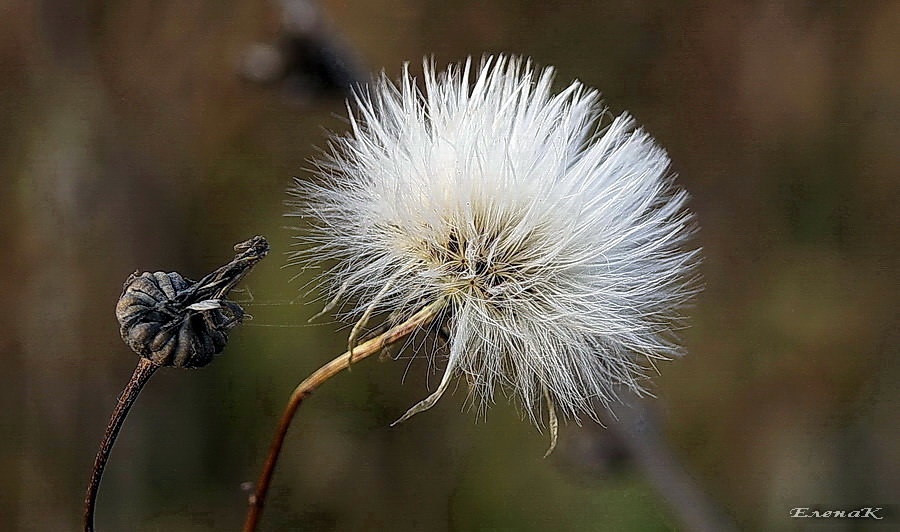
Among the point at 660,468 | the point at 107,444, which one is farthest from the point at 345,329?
the point at 107,444

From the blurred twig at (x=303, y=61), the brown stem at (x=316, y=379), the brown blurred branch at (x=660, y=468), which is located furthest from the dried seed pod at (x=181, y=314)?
the brown blurred branch at (x=660, y=468)

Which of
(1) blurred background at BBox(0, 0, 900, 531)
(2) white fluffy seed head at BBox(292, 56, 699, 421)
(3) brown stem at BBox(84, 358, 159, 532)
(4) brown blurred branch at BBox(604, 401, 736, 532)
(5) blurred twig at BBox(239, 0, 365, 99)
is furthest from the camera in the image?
(1) blurred background at BBox(0, 0, 900, 531)

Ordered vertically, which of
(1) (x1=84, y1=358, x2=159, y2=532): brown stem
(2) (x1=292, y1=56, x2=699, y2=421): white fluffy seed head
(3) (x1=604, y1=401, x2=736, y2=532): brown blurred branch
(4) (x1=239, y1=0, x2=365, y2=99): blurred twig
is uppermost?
(4) (x1=239, y1=0, x2=365, y2=99): blurred twig

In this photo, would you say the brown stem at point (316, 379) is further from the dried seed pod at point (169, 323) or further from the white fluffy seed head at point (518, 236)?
the dried seed pod at point (169, 323)

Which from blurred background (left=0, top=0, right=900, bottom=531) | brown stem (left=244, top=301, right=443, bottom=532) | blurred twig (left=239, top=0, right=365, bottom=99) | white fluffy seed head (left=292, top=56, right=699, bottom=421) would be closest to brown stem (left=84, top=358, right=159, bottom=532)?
brown stem (left=244, top=301, right=443, bottom=532)

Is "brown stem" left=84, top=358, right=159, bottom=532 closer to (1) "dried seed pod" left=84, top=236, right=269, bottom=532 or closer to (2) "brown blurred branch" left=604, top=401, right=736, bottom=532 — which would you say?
(1) "dried seed pod" left=84, top=236, right=269, bottom=532

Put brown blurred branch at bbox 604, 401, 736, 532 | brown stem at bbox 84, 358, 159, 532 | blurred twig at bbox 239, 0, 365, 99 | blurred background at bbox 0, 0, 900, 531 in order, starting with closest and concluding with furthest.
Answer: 1. brown stem at bbox 84, 358, 159, 532
2. blurred twig at bbox 239, 0, 365, 99
3. brown blurred branch at bbox 604, 401, 736, 532
4. blurred background at bbox 0, 0, 900, 531
